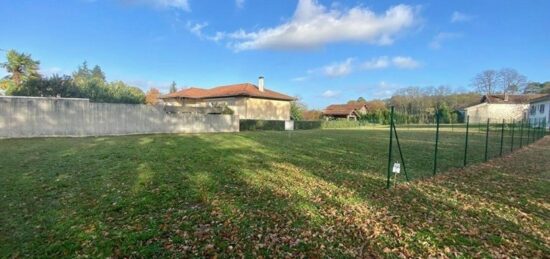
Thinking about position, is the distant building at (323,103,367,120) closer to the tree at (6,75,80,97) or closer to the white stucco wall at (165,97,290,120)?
the white stucco wall at (165,97,290,120)

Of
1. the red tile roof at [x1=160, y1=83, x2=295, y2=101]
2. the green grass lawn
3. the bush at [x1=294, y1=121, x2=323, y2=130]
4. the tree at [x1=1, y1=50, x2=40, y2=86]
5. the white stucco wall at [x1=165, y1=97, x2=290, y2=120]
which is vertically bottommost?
the green grass lawn

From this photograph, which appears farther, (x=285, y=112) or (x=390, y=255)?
(x=285, y=112)

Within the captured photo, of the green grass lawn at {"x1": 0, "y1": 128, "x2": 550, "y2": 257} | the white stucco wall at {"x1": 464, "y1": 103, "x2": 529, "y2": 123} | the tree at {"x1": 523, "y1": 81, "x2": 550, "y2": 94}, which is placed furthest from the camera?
the tree at {"x1": 523, "y1": 81, "x2": 550, "y2": 94}

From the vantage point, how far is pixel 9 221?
4.62 metres

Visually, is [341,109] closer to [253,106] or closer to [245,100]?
[253,106]

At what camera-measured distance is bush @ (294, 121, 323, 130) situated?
39.4 meters

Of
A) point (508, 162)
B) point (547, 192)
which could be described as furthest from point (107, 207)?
point (508, 162)

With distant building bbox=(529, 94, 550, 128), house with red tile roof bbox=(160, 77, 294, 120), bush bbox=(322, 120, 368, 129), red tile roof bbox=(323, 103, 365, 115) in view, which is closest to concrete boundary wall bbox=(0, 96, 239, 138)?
house with red tile roof bbox=(160, 77, 294, 120)

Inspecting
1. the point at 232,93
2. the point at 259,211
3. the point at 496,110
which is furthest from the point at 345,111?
the point at 259,211

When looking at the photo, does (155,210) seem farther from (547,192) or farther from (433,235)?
(547,192)

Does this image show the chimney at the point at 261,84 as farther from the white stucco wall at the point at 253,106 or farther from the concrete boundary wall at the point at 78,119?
the concrete boundary wall at the point at 78,119

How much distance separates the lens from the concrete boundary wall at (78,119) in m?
16.2

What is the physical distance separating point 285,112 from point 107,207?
3886 cm

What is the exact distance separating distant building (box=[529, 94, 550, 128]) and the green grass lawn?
124 ft
